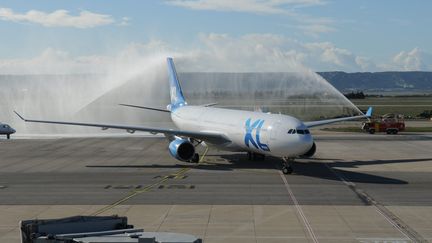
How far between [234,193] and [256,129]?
8310mm

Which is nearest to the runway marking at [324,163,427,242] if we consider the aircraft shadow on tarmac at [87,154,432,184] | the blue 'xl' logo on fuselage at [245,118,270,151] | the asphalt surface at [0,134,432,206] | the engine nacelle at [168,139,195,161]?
the asphalt surface at [0,134,432,206]

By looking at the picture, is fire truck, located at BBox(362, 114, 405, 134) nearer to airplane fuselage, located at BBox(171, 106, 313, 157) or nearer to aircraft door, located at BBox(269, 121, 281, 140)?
airplane fuselage, located at BBox(171, 106, 313, 157)

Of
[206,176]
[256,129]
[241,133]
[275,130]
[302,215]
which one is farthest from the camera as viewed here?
[241,133]

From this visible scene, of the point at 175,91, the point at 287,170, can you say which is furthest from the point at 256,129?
the point at 175,91

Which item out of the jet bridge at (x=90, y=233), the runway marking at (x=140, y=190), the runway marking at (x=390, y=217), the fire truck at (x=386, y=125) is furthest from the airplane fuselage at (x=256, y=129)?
the fire truck at (x=386, y=125)

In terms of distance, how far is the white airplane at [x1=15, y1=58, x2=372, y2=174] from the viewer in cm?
3120

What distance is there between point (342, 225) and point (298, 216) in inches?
79.3

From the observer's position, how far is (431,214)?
2139cm

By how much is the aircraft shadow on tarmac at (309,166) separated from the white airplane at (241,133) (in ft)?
2.91

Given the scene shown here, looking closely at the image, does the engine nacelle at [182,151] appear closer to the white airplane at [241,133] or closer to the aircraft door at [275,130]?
the white airplane at [241,133]

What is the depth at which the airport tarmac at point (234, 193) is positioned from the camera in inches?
749

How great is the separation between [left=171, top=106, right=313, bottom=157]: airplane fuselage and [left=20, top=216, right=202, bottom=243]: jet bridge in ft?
66.8

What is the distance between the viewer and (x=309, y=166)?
3659 centimetres

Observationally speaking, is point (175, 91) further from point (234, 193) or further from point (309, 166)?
point (234, 193)
